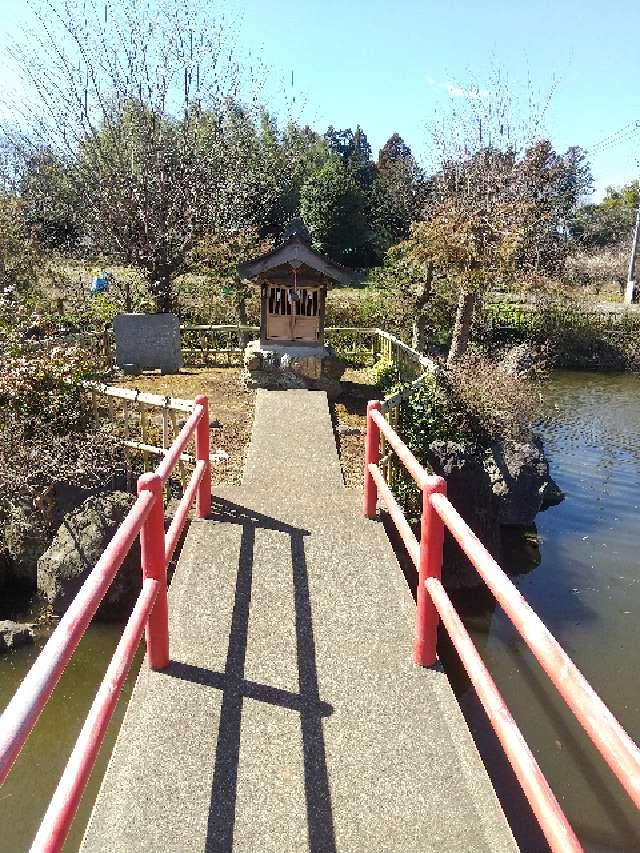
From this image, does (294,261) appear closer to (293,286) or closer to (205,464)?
(293,286)

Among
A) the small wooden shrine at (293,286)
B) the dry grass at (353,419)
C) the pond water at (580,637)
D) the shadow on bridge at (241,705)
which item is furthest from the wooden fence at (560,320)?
the shadow on bridge at (241,705)

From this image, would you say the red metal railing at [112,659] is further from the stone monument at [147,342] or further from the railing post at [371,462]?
the stone monument at [147,342]

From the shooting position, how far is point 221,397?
11430mm

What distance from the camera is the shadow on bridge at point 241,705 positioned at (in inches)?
97.7

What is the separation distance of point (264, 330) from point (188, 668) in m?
9.11

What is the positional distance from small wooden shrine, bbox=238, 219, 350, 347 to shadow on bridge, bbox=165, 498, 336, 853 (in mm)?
7649

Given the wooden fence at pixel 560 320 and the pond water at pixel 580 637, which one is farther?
the wooden fence at pixel 560 320

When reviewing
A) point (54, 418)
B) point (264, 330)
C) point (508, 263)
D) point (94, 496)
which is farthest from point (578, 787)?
point (508, 263)

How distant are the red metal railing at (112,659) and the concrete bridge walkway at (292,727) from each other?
47cm

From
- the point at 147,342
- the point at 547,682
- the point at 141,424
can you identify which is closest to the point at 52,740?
the point at 141,424

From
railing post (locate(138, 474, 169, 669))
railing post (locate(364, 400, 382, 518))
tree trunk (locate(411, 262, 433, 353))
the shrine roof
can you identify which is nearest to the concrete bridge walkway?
railing post (locate(138, 474, 169, 669))

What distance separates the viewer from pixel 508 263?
16266mm

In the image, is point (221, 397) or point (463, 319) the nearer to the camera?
point (221, 397)

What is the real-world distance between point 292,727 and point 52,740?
3294 millimetres
